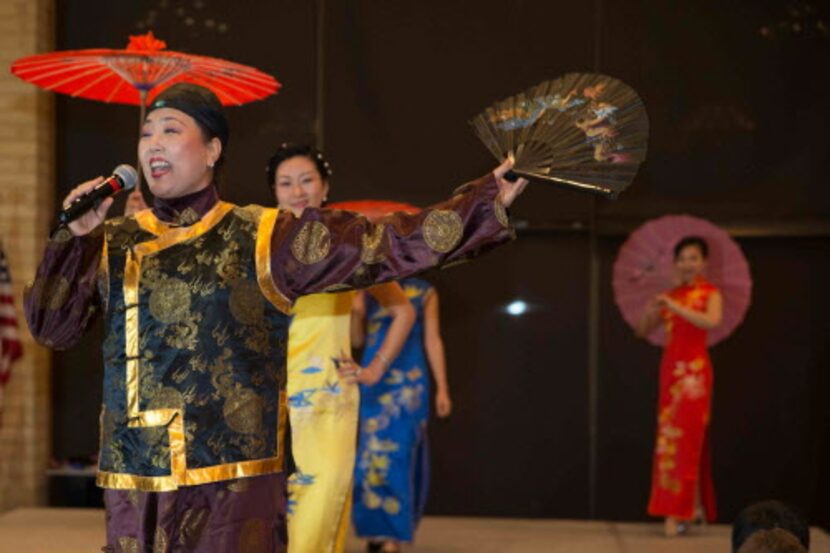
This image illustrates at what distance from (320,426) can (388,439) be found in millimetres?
1499

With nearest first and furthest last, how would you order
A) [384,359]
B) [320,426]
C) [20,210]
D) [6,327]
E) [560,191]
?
[320,426], [384,359], [6,327], [20,210], [560,191]

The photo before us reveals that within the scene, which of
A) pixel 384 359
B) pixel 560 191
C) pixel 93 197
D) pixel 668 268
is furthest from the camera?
pixel 560 191

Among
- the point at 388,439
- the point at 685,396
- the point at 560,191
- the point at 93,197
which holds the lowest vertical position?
the point at 388,439

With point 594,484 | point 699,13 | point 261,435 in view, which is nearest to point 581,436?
point 594,484

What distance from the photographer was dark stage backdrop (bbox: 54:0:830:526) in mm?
7012

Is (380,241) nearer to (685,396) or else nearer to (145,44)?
(145,44)

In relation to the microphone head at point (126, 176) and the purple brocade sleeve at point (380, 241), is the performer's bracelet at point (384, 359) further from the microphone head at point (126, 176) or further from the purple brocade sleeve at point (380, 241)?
the microphone head at point (126, 176)

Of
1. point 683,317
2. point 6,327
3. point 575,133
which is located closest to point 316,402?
point 575,133

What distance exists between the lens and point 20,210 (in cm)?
694

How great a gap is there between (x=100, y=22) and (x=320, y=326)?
11.5ft

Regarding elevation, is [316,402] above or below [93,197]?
below

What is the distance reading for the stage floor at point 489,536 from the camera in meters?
5.84

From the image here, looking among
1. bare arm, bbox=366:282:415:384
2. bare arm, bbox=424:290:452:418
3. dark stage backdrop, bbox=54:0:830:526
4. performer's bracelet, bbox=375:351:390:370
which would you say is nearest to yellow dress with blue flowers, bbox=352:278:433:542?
bare arm, bbox=424:290:452:418

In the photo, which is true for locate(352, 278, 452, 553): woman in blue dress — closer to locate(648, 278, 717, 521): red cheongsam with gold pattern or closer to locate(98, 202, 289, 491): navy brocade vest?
locate(648, 278, 717, 521): red cheongsam with gold pattern
